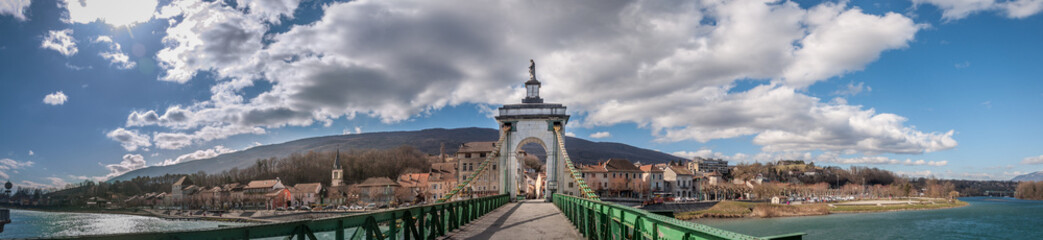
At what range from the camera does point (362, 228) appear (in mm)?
6777

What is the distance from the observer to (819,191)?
117 meters

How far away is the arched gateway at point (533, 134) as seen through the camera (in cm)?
3052

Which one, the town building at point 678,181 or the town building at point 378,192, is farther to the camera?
the town building at point 378,192

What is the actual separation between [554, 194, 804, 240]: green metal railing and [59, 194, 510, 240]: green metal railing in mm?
3388

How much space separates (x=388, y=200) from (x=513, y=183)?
204 feet

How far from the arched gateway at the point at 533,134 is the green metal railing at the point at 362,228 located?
16.5 m

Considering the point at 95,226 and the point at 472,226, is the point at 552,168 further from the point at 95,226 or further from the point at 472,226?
the point at 95,226

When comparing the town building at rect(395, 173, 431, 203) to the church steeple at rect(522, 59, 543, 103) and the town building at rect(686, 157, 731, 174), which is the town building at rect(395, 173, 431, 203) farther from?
the town building at rect(686, 157, 731, 174)

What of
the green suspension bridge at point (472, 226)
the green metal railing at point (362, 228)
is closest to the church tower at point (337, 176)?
the green suspension bridge at point (472, 226)

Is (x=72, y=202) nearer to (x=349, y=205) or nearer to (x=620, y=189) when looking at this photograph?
(x=349, y=205)

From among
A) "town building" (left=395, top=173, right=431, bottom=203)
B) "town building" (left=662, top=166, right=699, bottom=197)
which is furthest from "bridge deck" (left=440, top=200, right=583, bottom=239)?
"town building" (left=395, top=173, right=431, bottom=203)

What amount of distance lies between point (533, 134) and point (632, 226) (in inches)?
929

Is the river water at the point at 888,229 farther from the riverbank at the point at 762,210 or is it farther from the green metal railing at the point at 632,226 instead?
the green metal railing at the point at 632,226

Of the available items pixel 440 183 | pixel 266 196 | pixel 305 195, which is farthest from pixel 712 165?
pixel 266 196
